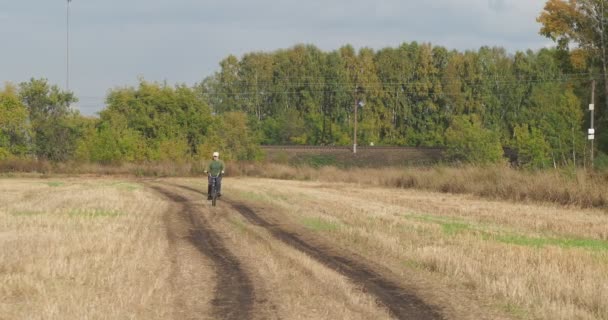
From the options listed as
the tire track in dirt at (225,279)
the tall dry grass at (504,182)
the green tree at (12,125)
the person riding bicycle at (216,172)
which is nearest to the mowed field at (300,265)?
the tire track in dirt at (225,279)

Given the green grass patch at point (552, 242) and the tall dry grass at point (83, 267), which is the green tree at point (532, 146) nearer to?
the green grass patch at point (552, 242)

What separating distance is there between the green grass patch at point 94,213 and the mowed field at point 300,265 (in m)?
0.03

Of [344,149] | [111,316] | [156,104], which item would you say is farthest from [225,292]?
[344,149]

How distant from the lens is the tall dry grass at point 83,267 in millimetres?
8453

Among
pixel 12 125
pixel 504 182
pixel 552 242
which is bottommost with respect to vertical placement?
pixel 552 242

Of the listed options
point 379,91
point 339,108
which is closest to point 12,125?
point 339,108

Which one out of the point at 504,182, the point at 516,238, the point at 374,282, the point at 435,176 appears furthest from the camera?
the point at 435,176

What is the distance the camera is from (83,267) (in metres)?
11.0

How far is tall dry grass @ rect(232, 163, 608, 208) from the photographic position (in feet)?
82.8

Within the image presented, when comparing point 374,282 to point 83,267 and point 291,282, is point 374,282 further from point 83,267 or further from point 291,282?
point 83,267

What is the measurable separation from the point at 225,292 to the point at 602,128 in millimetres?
52161

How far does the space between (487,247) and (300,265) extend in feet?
13.7

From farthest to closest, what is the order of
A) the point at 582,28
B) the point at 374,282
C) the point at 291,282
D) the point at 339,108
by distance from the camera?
1. the point at 339,108
2. the point at 582,28
3. the point at 374,282
4. the point at 291,282

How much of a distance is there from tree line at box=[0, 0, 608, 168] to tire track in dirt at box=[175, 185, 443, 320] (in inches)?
1744
